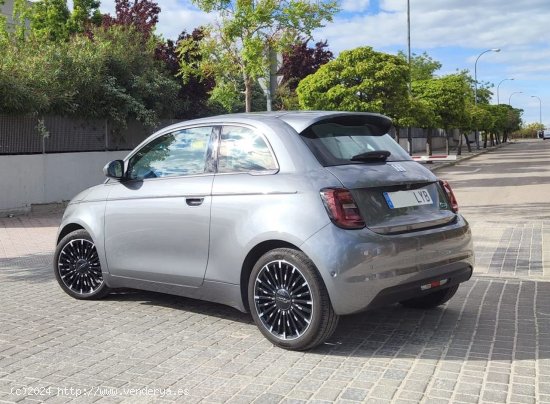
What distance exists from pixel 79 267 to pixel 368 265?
323 centimetres

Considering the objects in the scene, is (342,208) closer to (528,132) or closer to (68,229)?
(68,229)

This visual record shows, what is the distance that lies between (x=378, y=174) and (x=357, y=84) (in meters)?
19.9

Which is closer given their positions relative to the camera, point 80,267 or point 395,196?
point 395,196

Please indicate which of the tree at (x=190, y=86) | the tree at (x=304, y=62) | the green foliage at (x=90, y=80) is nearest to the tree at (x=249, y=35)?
the green foliage at (x=90, y=80)

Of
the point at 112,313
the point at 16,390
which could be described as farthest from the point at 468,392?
the point at 112,313

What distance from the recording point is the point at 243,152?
190 inches

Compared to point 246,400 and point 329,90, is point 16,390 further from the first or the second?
point 329,90

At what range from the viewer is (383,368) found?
3.99 metres

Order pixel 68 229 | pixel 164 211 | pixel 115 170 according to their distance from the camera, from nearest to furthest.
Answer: pixel 164 211 < pixel 115 170 < pixel 68 229

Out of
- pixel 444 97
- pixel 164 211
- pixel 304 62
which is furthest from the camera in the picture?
pixel 444 97

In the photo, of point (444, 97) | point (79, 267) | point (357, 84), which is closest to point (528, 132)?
point (444, 97)

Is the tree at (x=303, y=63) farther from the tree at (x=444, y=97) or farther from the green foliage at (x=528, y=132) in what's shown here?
the green foliage at (x=528, y=132)

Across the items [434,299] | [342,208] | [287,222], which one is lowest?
[434,299]

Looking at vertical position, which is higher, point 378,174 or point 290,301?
point 378,174
